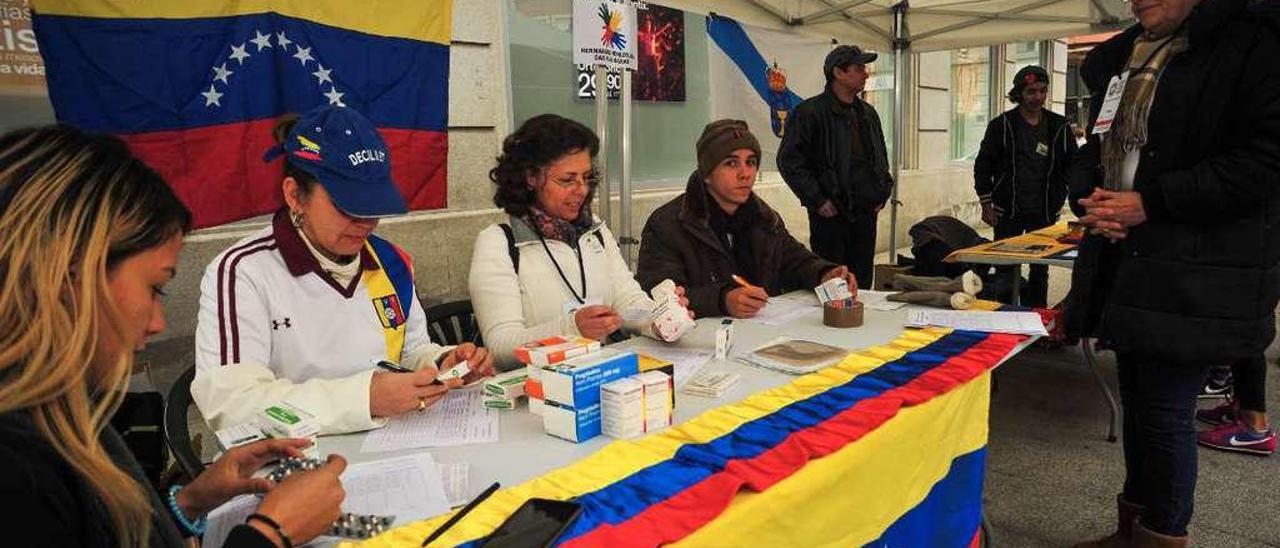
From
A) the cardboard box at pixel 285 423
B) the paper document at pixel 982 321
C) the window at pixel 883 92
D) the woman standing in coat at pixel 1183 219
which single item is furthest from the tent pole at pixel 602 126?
the window at pixel 883 92

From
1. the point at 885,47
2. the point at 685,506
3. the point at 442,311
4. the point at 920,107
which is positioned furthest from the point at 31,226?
the point at 920,107

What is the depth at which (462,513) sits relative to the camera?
1068mm

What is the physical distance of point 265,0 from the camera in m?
2.93

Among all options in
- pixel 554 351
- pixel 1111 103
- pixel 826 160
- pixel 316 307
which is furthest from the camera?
pixel 826 160

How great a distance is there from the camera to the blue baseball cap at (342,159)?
60.0 inches

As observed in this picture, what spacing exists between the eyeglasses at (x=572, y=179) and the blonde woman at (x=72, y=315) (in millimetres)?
1331

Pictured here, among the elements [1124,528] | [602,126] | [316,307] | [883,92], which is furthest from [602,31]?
[883,92]

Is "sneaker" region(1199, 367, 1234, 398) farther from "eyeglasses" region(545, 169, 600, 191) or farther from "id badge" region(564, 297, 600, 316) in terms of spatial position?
"eyeglasses" region(545, 169, 600, 191)

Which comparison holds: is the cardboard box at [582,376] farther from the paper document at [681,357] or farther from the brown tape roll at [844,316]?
the brown tape roll at [844,316]

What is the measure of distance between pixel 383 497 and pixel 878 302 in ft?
6.03

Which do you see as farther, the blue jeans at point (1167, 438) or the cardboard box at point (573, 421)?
the blue jeans at point (1167, 438)

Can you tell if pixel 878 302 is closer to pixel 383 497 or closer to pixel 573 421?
pixel 573 421

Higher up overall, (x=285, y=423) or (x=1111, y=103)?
(x=1111, y=103)

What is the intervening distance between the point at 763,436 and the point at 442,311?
128cm
